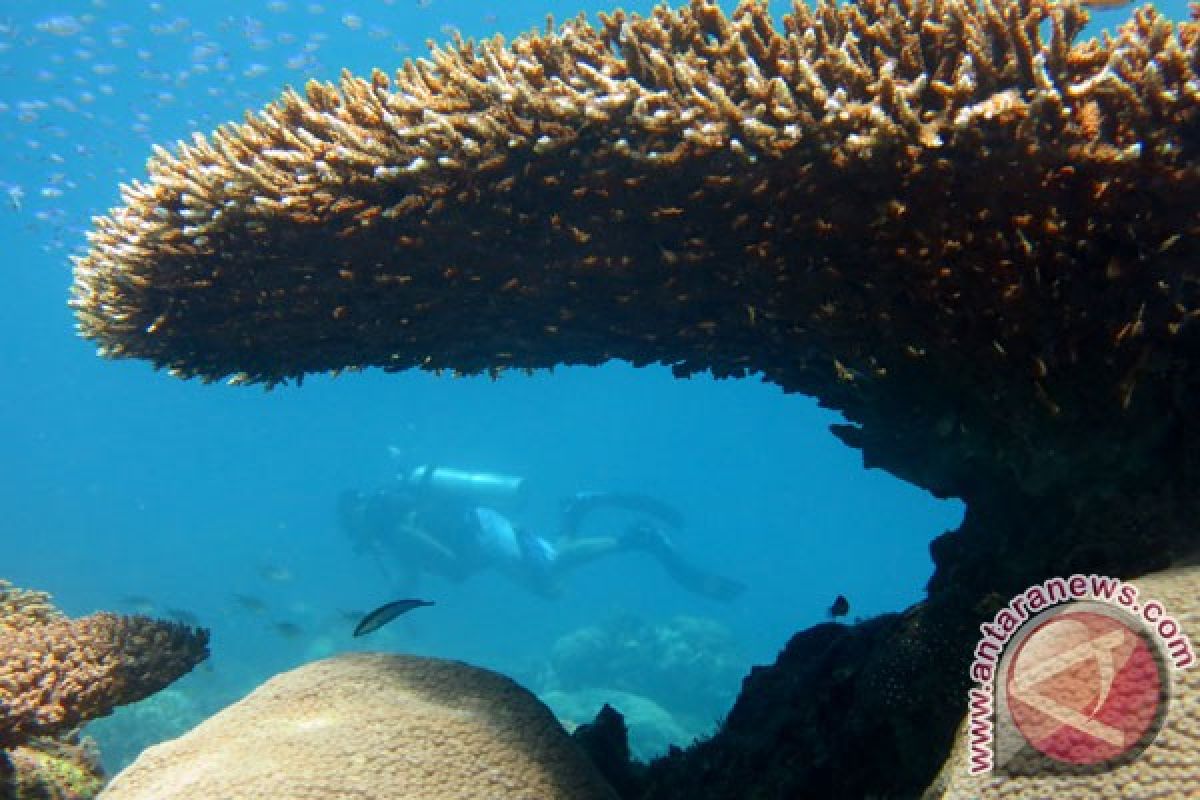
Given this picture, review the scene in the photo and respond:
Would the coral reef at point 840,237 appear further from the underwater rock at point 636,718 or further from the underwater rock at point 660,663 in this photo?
the underwater rock at point 660,663

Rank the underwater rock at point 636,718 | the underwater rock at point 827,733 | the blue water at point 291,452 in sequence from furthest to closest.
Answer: the blue water at point 291,452, the underwater rock at point 636,718, the underwater rock at point 827,733

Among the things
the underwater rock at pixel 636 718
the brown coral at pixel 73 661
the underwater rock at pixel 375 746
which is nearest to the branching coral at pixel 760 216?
the brown coral at pixel 73 661

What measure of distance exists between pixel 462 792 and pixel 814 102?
140 inches

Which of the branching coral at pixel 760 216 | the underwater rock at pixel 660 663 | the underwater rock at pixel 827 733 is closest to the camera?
the branching coral at pixel 760 216

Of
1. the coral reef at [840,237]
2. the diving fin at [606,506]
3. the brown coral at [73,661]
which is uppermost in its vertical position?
the diving fin at [606,506]

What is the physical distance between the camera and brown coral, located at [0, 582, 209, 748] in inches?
159

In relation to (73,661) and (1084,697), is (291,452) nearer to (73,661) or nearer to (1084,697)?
(73,661)

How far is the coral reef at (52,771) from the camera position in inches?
173

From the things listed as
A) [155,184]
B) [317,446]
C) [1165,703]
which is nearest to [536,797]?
[1165,703]

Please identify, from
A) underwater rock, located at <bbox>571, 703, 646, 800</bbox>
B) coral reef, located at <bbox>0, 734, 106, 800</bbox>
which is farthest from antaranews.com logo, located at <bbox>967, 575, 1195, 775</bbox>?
coral reef, located at <bbox>0, 734, 106, 800</bbox>

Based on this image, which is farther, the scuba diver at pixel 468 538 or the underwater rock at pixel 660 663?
the scuba diver at pixel 468 538

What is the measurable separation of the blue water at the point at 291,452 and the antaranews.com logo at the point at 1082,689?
10.9 metres

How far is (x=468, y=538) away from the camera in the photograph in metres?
25.6

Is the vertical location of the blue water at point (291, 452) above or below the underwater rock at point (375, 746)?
above
